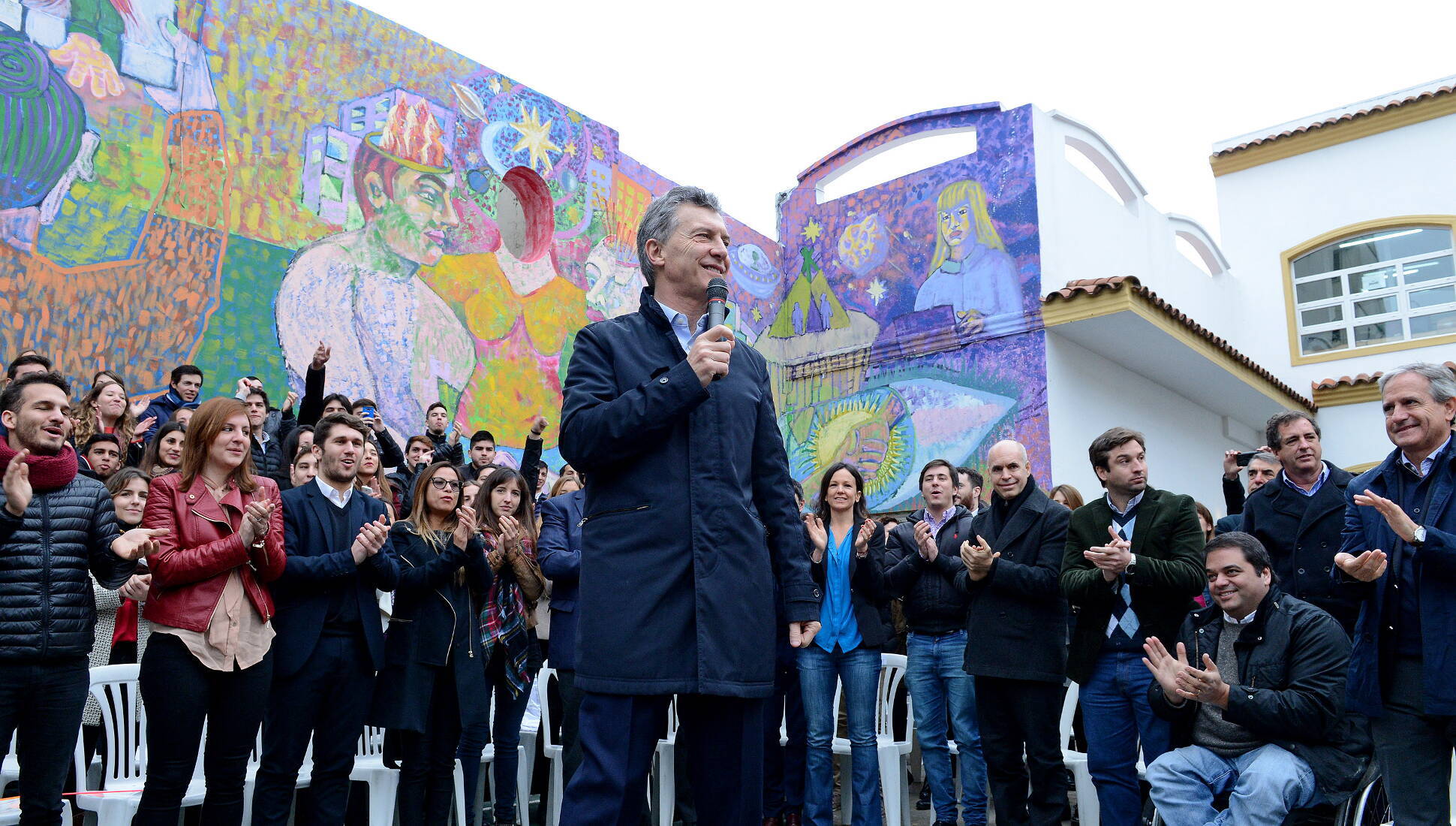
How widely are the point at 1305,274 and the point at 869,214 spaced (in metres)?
6.74

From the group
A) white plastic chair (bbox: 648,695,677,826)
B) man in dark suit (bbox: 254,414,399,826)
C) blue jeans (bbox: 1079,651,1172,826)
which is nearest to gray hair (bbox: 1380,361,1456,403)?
blue jeans (bbox: 1079,651,1172,826)

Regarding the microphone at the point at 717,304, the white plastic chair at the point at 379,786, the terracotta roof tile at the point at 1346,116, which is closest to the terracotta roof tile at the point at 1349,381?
the terracotta roof tile at the point at 1346,116

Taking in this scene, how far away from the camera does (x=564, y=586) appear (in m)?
5.72

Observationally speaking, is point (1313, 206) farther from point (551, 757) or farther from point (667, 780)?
point (551, 757)

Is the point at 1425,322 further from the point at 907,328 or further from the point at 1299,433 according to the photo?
the point at 1299,433

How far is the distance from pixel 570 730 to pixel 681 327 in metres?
3.37

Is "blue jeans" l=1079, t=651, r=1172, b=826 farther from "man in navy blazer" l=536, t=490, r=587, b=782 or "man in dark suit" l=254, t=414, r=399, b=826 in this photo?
"man in dark suit" l=254, t=414, r=399, b=826

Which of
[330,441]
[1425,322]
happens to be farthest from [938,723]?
[1425,322]

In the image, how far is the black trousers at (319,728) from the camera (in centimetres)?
396

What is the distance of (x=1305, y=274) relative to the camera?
14.5m

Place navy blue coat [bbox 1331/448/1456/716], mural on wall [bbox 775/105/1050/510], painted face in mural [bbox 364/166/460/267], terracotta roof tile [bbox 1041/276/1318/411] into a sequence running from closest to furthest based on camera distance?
1. navy blue coat [bbox 1331/448/1456/716]
2. painted face in mural [bbox 364/166/460/267]
3. terracotta roof tile [bbox 1041/276/1318/411]
4. mural on wall [bbox 775/105/1050/510]

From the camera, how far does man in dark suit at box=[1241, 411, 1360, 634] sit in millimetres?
4684

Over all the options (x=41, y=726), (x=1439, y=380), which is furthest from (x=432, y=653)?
(x=1439, y=380)

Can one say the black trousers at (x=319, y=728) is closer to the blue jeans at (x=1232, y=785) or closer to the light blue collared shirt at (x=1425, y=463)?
the blue jeans at (x=1232, y=785)
